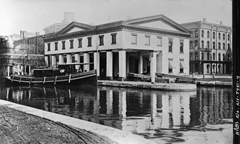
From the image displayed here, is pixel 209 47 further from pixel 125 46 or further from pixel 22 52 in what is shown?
pixel 22 52

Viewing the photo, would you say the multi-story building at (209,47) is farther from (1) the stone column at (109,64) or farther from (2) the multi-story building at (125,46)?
(1) the stone column at (109,64)

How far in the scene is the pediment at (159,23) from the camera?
1.75 meters

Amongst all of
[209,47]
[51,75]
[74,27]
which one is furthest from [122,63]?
[51,75]

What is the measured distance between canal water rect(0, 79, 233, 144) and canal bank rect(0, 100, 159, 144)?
24 centimetres

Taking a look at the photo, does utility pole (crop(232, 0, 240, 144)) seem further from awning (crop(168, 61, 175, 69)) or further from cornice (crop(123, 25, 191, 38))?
awning (crop(168, 61, 175, 69))

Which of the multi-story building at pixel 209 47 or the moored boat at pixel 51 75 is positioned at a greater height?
the multi-story building at pixel 209 47

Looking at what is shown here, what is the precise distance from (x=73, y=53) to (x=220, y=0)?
1265 millimetres

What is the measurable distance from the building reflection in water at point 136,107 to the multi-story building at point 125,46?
44 cm

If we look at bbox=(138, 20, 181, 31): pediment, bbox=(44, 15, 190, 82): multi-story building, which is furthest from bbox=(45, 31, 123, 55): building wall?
bbox=(138, 20, 181, 31): pediment

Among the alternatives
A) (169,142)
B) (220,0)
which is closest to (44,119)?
(169,142)

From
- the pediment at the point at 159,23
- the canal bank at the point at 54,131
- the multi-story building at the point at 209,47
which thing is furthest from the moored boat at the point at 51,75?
the multi-story building at the point at 209,47

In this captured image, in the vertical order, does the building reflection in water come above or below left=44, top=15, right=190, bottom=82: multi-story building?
below

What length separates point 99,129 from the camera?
1.79m

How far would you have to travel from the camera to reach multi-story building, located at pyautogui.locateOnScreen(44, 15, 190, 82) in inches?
72.6
